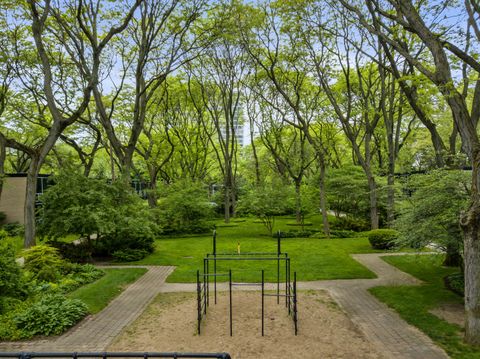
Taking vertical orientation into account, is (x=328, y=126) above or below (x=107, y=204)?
above

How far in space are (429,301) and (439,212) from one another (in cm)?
244

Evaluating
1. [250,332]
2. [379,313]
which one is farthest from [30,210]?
[379,313]

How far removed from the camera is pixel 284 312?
31.0ft

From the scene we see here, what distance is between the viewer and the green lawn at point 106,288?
1015 cm

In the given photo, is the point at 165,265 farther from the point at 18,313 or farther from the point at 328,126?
the point at 328,126

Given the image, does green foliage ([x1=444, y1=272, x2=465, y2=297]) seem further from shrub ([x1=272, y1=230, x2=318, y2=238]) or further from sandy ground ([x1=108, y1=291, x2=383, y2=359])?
shrub ([x1=272, y1=230, x2=318, y2=238])

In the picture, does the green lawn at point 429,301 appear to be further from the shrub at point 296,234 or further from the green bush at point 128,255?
the green bush at point 128,255

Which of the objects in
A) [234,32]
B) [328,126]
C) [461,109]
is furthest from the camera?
[328,126]

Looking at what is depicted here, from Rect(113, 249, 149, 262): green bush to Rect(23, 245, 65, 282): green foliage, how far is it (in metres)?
3.80

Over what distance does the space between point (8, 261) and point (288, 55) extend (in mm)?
17516

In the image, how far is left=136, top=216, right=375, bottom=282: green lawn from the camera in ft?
43.8

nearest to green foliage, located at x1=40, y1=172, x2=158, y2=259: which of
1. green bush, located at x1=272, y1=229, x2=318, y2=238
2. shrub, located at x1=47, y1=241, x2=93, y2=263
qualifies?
shrub, located at x1=47, y1=241, x2=93, y2=263

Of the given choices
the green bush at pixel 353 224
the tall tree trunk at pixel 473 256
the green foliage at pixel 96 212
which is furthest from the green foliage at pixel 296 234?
the tall tree trunk at pixel 473 256

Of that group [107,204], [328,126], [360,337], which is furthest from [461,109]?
[328,126]
